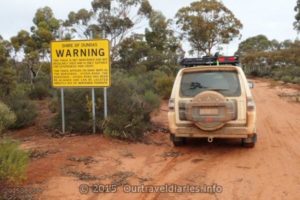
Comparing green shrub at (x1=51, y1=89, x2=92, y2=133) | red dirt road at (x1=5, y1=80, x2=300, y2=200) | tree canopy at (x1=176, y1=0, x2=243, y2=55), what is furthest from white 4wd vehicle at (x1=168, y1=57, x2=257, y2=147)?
tree canopy at (x1=176, y1=0, x2=243, y2=55)

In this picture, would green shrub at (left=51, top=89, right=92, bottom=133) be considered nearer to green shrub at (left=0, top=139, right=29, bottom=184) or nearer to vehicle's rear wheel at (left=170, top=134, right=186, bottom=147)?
vehicle's rear wheel at (left=170, top=134, right=186, bottom=147)

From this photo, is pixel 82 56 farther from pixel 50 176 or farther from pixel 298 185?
pixel 298 185

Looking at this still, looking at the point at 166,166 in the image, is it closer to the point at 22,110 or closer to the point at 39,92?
the point at 22,110

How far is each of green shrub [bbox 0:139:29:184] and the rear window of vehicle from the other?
4106 millimetres

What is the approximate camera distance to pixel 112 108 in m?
10.7

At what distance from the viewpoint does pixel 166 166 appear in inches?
300

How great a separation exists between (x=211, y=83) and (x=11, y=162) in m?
4.72

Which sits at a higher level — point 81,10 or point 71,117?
point 81,10

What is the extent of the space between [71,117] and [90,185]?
14.7 feet

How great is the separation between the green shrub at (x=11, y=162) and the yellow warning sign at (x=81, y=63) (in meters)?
4.41

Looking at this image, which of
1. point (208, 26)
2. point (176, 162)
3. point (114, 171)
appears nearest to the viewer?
point (114, 171)

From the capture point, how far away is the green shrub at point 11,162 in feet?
17.3

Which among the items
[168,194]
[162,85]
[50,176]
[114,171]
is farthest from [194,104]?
[162,85]

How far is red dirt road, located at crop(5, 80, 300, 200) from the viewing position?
6.06m
